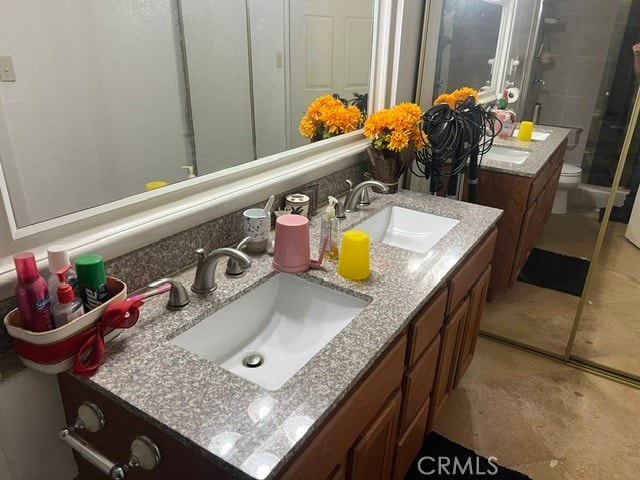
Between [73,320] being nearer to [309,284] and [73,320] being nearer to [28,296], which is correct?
[28,296]

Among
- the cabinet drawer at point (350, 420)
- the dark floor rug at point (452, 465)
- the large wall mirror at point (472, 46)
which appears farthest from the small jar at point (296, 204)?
the large wall mirror at point (472, 46)

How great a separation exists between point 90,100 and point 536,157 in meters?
1.89

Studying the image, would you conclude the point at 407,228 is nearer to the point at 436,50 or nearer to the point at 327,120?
the point at 327,120

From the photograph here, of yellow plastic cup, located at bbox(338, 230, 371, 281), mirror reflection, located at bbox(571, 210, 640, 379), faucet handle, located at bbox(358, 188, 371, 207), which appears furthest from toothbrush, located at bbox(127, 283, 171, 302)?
mirror reflection, located at bbox(571, 210, 640, 379)

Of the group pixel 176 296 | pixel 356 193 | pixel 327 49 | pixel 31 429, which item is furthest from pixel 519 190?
pixel 31 429

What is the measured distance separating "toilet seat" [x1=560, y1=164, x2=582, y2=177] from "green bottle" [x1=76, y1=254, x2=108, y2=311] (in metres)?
2.08

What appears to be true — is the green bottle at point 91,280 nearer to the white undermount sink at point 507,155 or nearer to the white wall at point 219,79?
the white wall at point 219,79

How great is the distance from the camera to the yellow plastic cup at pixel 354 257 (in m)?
1.17

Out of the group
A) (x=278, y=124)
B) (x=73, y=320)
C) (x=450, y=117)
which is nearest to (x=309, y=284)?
(x=73, y=320)

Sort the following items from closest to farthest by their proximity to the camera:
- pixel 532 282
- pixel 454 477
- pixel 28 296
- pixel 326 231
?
pixel 28 296, pixel 326 231, pixel 454 477, pixel 532 282

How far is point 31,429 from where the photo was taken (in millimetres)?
899

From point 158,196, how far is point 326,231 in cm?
43

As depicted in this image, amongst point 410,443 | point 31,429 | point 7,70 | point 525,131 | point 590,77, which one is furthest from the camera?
point 525,131

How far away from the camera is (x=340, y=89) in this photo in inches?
76.4
